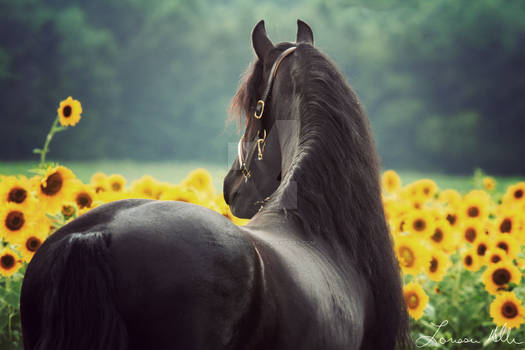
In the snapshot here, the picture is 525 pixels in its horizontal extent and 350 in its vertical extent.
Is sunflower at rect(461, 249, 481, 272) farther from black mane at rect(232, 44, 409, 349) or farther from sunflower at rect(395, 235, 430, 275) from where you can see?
black mane at rect(232, 44, 409, 349)

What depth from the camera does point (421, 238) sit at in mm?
3584

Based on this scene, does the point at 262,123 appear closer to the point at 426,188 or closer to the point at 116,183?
the point at 116,183

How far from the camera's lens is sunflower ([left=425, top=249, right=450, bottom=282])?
11.2 ft

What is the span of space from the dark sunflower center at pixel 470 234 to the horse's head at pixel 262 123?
6.40 feet

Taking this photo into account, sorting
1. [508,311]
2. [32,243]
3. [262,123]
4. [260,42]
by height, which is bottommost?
[508,311]

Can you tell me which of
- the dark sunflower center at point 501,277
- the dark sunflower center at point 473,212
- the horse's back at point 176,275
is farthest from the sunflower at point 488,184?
the horse's back at point 176,275

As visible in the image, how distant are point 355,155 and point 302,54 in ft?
1.94

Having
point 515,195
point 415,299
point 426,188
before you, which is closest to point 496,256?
point 415,299

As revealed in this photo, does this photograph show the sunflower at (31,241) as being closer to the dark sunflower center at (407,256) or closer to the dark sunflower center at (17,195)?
the dark sunflower center at (17,195)

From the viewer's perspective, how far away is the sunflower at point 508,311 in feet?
10.4

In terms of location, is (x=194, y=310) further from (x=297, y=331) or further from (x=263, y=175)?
(x=263, y=175)

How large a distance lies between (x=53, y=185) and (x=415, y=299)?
7.10 feet

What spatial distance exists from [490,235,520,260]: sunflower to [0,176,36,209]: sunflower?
2.92 metres

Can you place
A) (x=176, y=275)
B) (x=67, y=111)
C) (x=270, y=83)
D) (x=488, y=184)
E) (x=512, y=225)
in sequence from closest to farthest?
(x=176, y=275), (x=270, y=83), (x=67, y=111), (x=512, y=225), (x=488, y=184)
